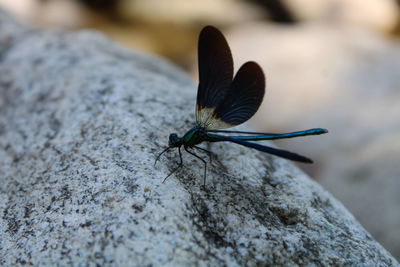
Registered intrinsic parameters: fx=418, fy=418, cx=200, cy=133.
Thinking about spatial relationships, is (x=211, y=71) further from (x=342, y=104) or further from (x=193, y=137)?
(x=342, y=104)

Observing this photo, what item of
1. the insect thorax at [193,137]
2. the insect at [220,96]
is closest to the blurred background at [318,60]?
the insect at [220,96]

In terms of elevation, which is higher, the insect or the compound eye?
the insect

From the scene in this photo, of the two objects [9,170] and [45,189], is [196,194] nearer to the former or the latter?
[45,189]

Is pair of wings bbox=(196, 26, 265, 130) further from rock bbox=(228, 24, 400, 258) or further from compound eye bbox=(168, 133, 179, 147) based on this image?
rock bbox=(228, 24, 400, 258)

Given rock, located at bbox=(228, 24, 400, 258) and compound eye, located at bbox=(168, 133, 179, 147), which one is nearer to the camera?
compound eye, located at bbox=(168, 133, 179, 147)

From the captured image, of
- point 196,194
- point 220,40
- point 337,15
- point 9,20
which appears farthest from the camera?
point 337,15

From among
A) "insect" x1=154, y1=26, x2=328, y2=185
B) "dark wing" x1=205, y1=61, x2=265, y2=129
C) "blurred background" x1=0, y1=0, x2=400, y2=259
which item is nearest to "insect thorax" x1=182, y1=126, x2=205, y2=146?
"insect" x1=154, y1=26, x2=328, y2=185

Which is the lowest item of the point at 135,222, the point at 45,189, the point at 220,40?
the point at 45,189

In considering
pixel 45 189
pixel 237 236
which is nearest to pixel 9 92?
pixel 45 189
